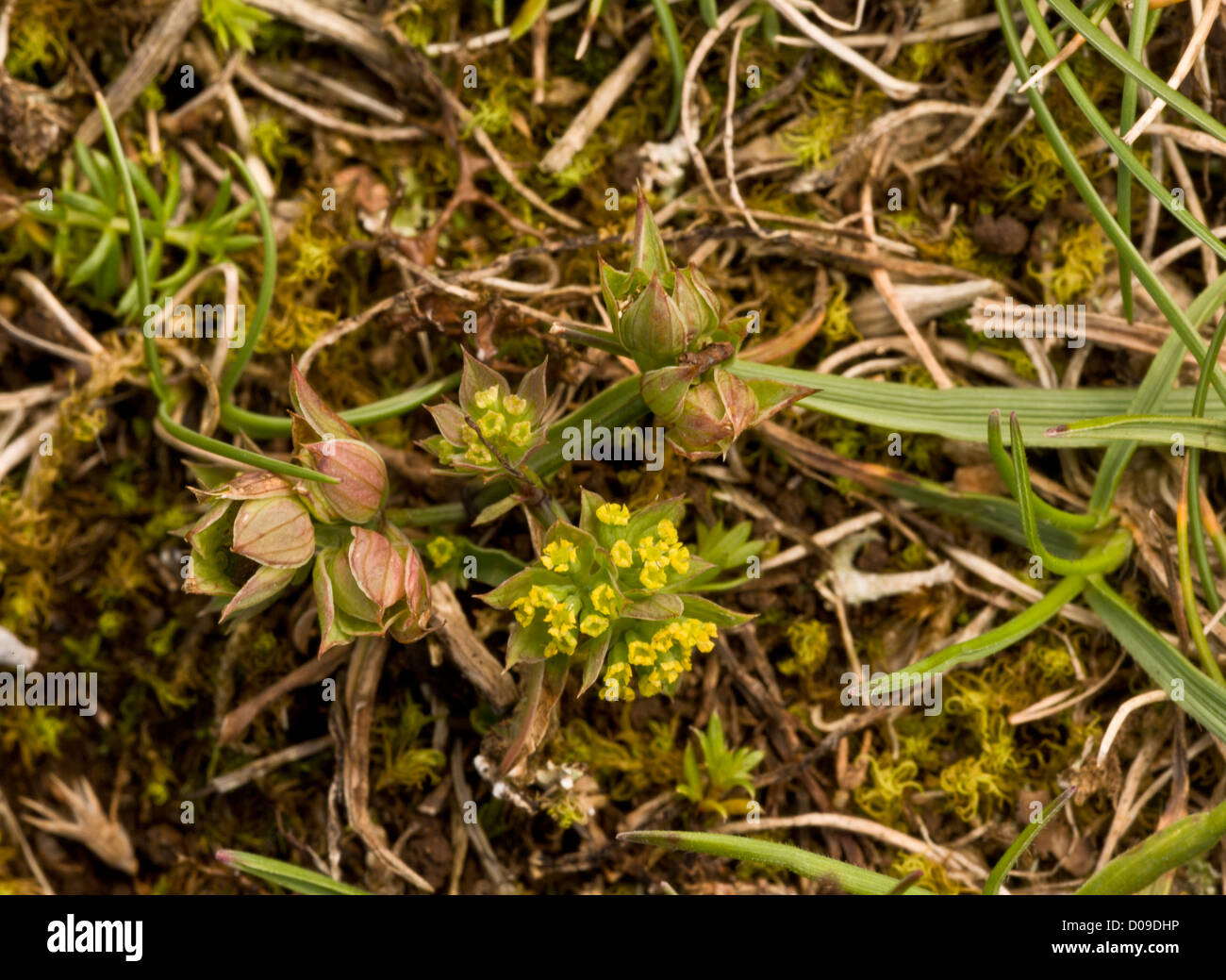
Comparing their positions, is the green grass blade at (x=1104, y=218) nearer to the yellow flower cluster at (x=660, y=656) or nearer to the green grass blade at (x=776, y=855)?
the yellow flower cluster at (x=660, y=656)

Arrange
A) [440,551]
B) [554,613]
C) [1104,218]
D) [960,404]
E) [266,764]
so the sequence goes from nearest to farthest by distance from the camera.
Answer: [554,613] → [1104,218] → [440,551] → [960,404] → [266,764]

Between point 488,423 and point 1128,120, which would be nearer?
point 488,423

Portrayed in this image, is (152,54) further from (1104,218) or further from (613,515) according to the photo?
(1104,218)

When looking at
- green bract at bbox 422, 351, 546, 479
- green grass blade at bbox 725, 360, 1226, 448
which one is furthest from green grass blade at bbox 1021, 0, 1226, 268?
green bract at bbox 422, 351, 546, 479

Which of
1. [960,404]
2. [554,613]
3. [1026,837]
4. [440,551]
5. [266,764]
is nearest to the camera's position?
[554,613]

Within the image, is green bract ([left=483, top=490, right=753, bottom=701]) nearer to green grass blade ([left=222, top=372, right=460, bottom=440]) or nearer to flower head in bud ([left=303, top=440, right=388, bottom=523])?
flower head in bud ([left=303, top=440, right=388, bottom=523])

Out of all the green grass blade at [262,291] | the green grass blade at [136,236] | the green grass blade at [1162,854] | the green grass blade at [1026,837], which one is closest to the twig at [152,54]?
the green grass blade at [136,236]

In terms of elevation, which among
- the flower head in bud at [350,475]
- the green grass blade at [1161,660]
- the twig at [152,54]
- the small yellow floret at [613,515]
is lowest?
the green grass blade at [1161,660]

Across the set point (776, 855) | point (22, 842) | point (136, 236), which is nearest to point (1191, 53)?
point (776, 855)
